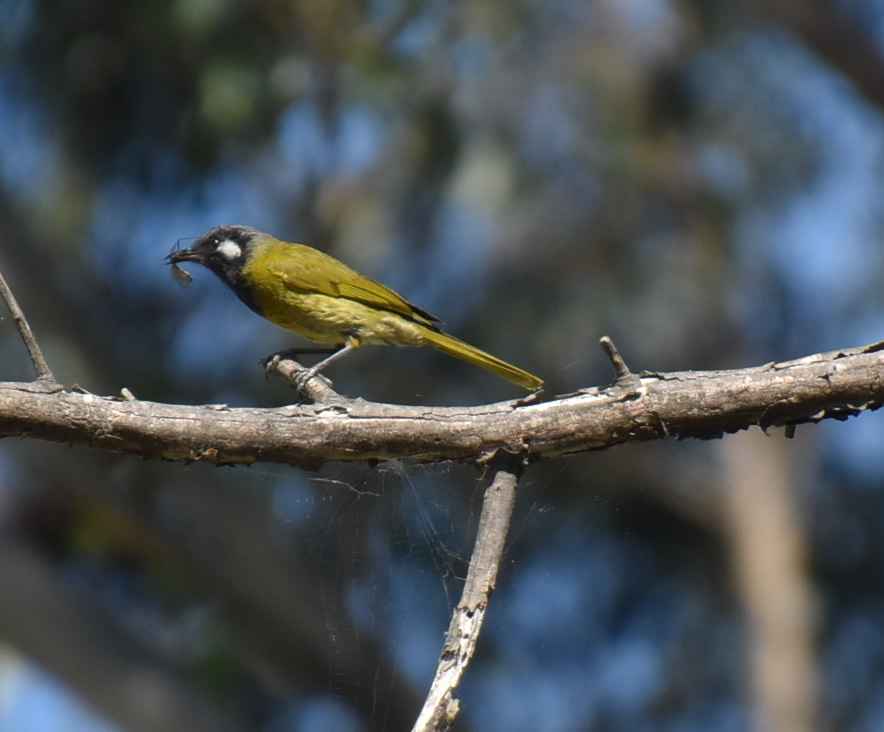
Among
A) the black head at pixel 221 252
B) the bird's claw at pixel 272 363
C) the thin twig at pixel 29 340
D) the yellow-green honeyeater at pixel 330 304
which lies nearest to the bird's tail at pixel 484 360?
the yellow-green honeyeater at pixel 330 304

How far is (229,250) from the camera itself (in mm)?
5906

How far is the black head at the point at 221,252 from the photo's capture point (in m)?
5.84

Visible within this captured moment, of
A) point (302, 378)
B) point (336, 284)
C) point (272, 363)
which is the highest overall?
point (336, 284)

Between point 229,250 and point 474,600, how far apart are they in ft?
11.0

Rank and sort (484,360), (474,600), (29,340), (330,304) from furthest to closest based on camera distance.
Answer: (330,304)
(484,360)
(29,340)
(474,600)

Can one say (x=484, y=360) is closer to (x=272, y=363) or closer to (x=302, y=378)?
(x=272, y=363)

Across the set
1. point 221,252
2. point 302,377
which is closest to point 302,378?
point 302,377

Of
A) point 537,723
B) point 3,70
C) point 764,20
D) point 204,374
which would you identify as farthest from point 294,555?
point 764,20

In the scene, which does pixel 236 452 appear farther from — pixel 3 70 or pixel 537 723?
pixel 537 723

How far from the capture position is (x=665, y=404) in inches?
121

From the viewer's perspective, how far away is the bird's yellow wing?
5.48 metres

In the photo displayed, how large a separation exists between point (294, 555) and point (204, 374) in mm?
1469

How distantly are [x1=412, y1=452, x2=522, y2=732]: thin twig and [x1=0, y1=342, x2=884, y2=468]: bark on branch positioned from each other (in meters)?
0.07

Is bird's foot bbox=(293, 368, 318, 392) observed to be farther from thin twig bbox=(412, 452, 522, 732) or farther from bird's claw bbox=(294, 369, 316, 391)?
thin twig bbox=(412, 452, 522, 732)
